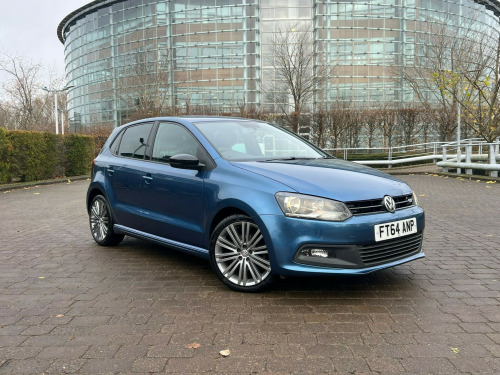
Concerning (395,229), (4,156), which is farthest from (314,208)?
(4,156)

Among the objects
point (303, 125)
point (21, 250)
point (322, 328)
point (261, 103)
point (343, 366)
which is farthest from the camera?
point (261, 103)

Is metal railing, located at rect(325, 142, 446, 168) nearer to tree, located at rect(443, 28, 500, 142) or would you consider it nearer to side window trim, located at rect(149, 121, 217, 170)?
tree, located at rect(443, 28, 500, 142)

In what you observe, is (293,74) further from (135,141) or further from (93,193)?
(135,141)

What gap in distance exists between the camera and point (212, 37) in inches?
1750

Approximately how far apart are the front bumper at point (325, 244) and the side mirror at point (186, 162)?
98 cm

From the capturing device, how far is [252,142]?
480 cm

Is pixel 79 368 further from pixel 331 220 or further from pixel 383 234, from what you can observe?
pixel 383 234

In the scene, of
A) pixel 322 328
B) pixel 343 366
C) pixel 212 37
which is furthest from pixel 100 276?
pixel 212 37

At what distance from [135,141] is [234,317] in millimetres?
2916

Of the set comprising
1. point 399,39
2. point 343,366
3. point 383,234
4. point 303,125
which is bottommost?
point 343,366

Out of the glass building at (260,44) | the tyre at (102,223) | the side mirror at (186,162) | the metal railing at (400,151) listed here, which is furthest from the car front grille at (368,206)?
the glass building at (260,44)

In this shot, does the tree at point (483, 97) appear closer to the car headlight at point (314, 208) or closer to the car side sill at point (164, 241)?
the car side sill at point (164, 241)

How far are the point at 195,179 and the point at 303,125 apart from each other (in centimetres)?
2436

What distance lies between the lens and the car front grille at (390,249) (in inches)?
143
